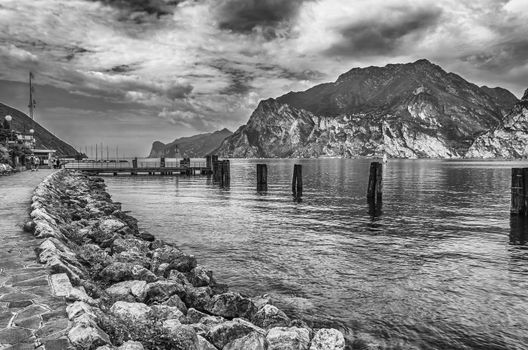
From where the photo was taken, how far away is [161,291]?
8.47m

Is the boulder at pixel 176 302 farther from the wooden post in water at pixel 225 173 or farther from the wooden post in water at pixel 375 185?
the wooden post in water at pixel 225 173

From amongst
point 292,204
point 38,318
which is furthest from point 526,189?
point 38,318

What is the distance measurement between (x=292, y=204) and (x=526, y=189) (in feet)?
56.2

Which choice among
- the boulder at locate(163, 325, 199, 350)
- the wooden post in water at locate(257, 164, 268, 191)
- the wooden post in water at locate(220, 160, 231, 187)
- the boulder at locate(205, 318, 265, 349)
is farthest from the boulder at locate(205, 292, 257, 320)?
the wooden post in water at locate(220, 160, 231, 187)

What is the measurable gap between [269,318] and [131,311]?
3.39 m

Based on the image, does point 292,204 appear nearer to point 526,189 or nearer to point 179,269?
point 526,189

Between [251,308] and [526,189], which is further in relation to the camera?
[526,189]

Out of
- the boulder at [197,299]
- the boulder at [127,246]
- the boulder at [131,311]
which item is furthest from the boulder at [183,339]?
the boulder at [127,246]

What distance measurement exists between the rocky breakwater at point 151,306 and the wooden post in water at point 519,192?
76.2ft

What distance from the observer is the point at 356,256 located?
15711mm

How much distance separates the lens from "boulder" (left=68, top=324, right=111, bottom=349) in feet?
15.4

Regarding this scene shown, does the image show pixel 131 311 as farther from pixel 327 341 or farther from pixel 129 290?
pixel 327 341

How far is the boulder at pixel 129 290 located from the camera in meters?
8.12

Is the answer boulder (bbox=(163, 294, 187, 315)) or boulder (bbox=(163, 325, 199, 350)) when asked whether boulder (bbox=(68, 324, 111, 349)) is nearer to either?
boulder (bbox=(163, 325, 199, 350))
